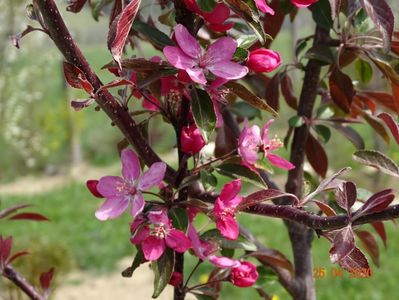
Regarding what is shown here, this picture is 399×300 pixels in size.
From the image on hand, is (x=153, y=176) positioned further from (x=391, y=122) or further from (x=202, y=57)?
(x=391, y=122)

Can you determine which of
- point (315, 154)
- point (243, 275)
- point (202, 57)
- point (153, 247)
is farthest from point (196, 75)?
point (315, 154)

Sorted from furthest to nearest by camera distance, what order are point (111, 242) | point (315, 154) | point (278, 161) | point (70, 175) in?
point (70, 175)
point (111, 242)
point (315, 154)
point (278, 161)

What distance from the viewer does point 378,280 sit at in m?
4.20

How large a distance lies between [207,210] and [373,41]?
15.8 inches

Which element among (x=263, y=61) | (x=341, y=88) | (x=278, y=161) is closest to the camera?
(x=263, y=61)

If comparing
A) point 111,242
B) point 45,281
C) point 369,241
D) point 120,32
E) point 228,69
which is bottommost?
point 111,242

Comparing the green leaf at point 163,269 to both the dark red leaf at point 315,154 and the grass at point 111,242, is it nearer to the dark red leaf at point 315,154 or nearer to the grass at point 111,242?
the dark red leaf at point 315,154

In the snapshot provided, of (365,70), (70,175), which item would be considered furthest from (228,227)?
(70,175)

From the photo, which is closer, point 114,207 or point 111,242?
point 114,207

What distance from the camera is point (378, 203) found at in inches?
28.0

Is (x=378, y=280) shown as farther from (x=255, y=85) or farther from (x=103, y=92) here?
(x=103, y=92)

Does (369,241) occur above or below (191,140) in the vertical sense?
below

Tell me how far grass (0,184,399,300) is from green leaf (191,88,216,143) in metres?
2.86

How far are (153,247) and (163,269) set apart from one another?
41mm
